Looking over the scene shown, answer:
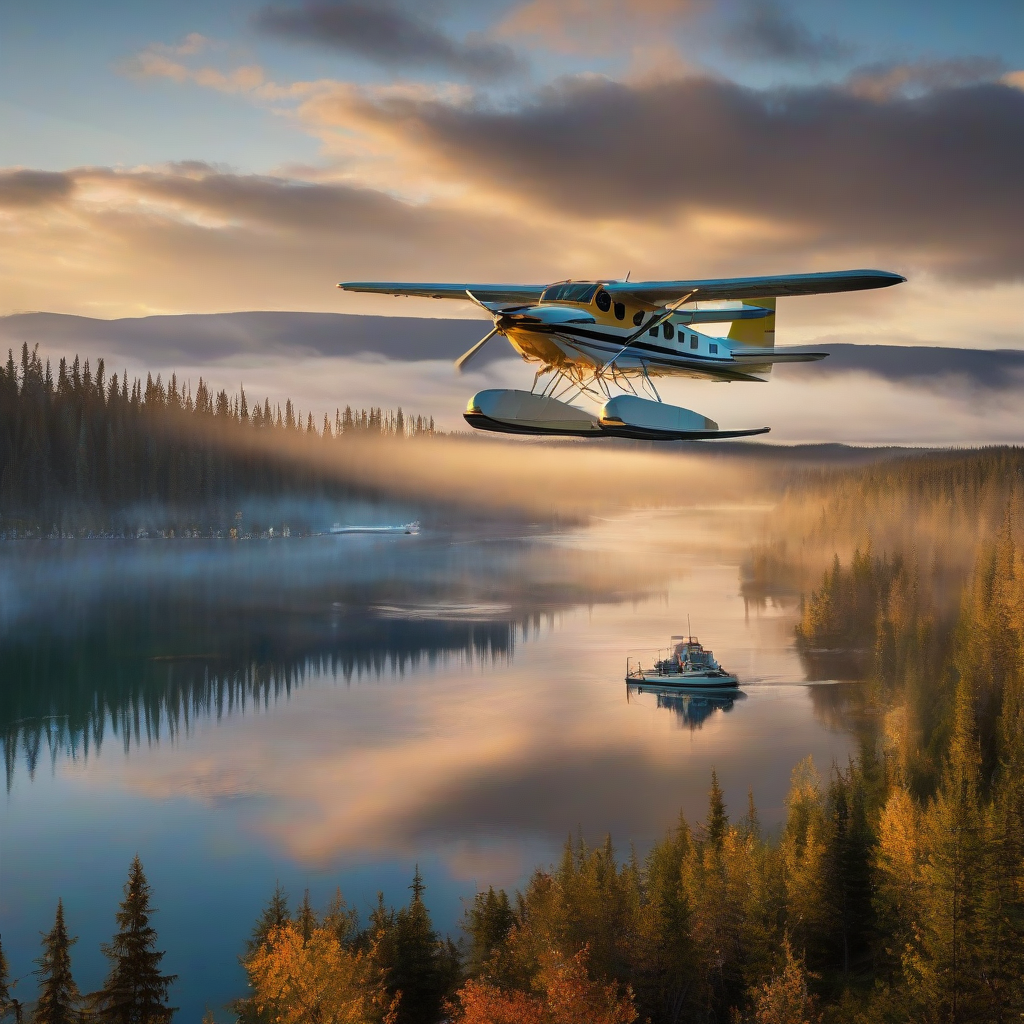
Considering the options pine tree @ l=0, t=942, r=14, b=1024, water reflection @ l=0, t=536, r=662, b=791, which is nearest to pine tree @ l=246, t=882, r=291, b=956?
pine tree @ l=0, t=942, r=14, b=1024

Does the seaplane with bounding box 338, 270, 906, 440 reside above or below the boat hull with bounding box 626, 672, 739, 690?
above

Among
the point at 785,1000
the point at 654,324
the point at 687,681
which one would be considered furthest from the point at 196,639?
the point at 654,324

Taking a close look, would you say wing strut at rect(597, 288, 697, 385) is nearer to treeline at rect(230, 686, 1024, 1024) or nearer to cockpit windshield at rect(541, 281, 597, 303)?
cockpit windshield at rect(541, 281, 597, 303)

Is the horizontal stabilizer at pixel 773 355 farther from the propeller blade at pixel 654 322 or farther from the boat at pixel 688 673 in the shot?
the boat at pixel 688 673

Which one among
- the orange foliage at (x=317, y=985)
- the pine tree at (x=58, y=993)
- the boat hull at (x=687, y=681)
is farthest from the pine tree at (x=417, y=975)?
the boat hull at (x=687, y=681)

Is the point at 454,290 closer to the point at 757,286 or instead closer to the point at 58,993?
the point at 757,286

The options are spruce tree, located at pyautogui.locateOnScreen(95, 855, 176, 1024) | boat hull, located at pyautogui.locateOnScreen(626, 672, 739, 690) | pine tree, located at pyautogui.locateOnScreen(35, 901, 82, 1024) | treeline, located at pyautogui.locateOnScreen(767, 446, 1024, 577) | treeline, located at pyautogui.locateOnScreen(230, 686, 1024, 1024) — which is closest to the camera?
treeline, located at pyautogui.locateOnScreen(230, 686, 1024, 1024)

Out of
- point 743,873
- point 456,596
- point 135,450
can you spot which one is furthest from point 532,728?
point 135,450

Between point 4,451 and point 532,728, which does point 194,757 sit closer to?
point 532,728
